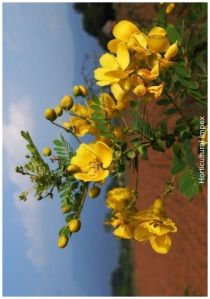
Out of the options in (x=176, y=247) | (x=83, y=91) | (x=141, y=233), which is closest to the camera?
(x=141, y=233)

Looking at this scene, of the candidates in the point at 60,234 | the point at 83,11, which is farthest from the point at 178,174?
the point at 83,11

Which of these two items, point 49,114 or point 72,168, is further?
point 49,114

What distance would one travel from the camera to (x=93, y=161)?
132 cm

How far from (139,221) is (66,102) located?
16.6 inches

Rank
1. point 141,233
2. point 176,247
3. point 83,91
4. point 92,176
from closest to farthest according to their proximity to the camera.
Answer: point 92,176 → point 141,233 → point 83,91 → point 176,247

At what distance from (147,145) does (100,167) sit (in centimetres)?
Result: 18

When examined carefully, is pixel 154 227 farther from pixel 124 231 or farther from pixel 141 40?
pixel 141 40

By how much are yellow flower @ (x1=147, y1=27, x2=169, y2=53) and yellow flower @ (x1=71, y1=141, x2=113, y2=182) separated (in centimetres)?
30

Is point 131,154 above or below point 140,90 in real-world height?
below

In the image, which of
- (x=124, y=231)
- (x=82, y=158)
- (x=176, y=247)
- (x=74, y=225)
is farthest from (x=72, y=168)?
(x=176, y=247)

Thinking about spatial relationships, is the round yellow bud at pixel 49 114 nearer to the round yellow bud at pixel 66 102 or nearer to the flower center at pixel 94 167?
the round yellow bud at pixel 66 102

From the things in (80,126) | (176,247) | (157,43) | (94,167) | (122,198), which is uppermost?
(157,43)

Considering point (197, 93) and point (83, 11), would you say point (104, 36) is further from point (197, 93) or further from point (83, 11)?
point (197, 93)

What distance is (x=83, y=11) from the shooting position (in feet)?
40.5
